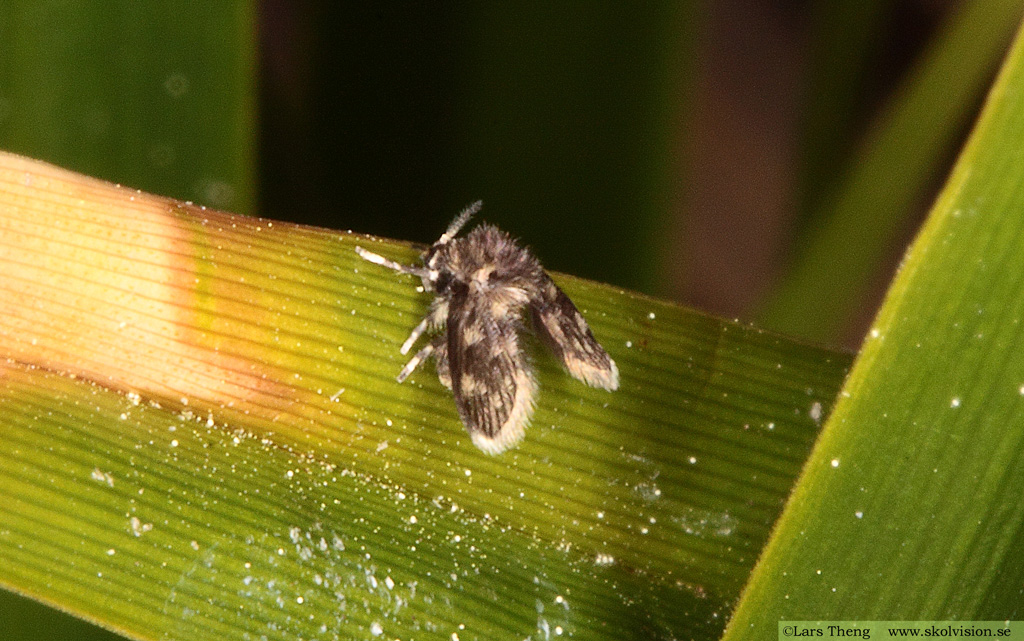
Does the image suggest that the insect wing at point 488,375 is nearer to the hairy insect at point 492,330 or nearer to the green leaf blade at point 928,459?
the hairy insect at point 492,330

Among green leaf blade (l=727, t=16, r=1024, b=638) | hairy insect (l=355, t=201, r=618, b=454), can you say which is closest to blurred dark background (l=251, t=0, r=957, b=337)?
hairy insect (l=355, t=201, r=618, b=454)

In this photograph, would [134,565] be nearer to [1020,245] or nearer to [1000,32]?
[1020,245]

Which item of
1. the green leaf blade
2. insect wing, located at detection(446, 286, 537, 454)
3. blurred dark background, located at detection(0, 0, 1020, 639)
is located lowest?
the green leaf blade

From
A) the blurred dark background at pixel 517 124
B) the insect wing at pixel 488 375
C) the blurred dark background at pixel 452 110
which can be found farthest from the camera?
the blurred dark background at pixel 517 124

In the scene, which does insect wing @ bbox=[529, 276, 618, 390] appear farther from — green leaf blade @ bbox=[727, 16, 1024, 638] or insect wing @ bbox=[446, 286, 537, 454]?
green leaf blade @ bbox=[727, 16, 1024, 638]

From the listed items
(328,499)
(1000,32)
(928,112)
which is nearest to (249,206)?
(328,499)

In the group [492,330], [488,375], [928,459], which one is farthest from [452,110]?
[928,459]

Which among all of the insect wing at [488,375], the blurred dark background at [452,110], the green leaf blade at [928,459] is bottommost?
the green leaf blade at [928,459]

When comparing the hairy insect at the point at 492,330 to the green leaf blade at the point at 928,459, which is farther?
the hairy insect at the point at 492,330

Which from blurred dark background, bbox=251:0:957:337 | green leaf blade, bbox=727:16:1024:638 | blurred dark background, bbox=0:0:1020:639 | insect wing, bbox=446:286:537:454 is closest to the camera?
green leaf blade, bbox=727:16:1024:638

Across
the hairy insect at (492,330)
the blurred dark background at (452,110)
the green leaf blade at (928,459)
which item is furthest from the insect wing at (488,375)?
the blurred dark background at (452,110)
